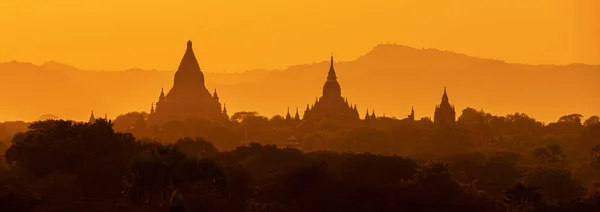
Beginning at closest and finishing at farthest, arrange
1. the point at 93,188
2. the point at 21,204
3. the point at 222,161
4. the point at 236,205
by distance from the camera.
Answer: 1. the point at 21,204
2. the point at 236,205
3. the point at 93,188
4. the point at 222,161

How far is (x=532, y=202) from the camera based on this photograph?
93.6 meters

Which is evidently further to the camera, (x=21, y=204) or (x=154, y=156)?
(x=154, y=156)

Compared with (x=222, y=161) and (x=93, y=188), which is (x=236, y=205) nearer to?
(x=93, y=188)

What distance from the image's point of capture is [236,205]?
92.1m

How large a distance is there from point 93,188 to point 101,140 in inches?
520

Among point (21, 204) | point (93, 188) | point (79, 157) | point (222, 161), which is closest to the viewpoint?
point (21, 204)

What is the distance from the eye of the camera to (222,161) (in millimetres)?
124500

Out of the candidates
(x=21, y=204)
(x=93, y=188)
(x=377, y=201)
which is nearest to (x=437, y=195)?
(x=377, y=201)

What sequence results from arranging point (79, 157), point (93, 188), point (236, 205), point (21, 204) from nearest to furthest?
point (21, 204), point (236, 205), point (93, 188), point (79, 157)

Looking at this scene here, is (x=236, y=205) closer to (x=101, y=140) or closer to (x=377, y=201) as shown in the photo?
(x=377, y=201)

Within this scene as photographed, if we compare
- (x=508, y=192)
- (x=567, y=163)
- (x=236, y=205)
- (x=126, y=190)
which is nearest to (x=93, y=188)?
(x=126, y=190)

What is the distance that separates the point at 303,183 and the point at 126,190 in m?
15.1

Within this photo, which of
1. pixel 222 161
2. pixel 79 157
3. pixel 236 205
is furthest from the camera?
pixel 222 161

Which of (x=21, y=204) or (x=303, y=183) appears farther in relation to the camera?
(x=303, y=183)
